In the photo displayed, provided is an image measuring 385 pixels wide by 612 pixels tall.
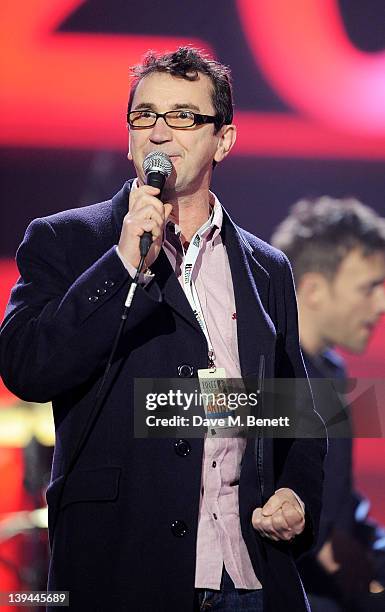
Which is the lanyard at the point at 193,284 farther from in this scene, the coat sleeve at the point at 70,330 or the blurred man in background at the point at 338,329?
the blurred man in background at the point at 338,329

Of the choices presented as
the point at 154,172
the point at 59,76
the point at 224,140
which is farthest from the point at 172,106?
the point at 59,76

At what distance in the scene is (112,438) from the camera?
86.7 inches

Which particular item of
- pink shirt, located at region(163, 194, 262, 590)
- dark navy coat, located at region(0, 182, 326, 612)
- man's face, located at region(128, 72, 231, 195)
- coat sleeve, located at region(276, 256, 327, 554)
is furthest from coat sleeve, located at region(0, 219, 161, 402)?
coat sleeve, located at region(276, 256, 327, 554)

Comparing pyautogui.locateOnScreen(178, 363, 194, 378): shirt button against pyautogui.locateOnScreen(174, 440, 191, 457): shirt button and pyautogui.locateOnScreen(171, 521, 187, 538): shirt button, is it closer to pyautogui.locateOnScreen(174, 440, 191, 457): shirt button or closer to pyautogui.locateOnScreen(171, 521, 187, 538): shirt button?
pyautogui.locateOnScreen(174, 440, 191, 457): shirt button

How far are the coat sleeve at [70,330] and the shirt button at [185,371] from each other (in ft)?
0.57

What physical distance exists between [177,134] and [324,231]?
197 cm

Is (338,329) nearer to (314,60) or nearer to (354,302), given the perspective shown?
(354,302)

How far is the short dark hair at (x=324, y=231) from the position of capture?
4.29 meters

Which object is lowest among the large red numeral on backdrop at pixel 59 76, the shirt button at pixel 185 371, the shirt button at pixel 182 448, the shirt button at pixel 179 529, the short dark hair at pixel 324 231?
the shirt button at pixel 179 529

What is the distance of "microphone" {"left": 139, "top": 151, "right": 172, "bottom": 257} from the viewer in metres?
2.05

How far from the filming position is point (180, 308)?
2287mm

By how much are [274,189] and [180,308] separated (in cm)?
209

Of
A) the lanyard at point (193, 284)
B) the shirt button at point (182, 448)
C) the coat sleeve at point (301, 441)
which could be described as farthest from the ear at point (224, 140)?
the shirt button at point (182, 448)

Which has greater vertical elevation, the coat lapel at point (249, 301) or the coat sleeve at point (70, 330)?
the coat lapel at point (249, 301)
